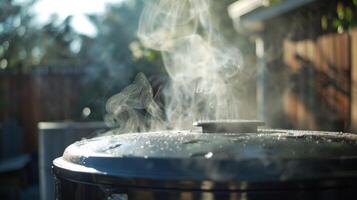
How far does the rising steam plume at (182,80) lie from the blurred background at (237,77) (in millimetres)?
507

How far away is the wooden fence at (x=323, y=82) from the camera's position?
159 inches

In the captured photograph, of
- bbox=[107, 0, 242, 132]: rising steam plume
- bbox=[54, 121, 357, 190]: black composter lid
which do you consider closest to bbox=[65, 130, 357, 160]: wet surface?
bbox=[54, 121, 357, 190]: black composter lid

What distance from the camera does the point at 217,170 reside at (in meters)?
1.59

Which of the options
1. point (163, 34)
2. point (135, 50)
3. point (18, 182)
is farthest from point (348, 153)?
point (18, 182)

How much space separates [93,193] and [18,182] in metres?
5.93

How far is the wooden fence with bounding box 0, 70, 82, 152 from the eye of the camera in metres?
9.92

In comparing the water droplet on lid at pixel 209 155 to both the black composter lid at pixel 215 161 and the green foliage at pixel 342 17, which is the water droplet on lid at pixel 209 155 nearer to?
the black composter lid at pixel 215 161

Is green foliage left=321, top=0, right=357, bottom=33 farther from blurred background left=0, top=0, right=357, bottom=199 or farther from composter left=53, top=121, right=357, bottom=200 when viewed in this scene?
composter left=53, top=121, right=357, bottom=200

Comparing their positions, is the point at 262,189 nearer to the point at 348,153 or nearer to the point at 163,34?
the point at 348,153

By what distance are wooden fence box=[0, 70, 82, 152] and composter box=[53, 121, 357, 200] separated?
27.3 feet

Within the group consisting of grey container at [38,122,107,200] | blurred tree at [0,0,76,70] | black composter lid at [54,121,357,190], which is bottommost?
grey container at [38,122,107,200]

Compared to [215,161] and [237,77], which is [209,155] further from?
[237,77]

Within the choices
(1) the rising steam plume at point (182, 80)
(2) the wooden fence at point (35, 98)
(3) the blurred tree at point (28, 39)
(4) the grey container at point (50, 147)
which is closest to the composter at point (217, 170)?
(1) the rising steam plume at point (182, 80)

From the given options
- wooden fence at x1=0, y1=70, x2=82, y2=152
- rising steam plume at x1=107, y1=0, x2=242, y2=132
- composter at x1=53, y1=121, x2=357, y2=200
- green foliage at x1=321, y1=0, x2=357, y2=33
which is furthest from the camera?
wooden fence at x1=0, y1=70, x2=82, y2=152
